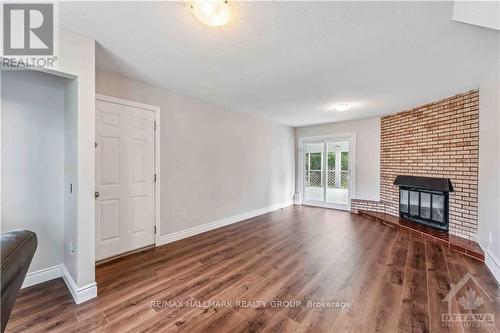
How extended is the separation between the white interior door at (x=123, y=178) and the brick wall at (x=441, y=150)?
15.4ft

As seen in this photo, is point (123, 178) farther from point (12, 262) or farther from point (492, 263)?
point (492, 263)

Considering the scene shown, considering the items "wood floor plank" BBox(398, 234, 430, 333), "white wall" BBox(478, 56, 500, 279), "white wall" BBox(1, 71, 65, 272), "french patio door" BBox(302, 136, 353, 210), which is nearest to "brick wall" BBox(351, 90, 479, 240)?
"white wall" BBox(478, 56, 500, 279)

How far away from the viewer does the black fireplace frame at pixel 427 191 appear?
3596 millimetres

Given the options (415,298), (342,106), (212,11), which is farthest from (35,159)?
(342,106)

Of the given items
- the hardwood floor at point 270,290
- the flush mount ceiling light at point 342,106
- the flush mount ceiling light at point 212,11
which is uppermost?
the flush mount ceiling light at point 342,106

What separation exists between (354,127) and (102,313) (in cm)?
566

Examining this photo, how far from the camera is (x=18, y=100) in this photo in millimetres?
2100

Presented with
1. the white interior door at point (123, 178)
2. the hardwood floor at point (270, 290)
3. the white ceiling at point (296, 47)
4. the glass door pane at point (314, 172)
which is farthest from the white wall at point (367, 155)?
the white interior door at point (123, 178)

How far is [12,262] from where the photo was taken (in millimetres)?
892

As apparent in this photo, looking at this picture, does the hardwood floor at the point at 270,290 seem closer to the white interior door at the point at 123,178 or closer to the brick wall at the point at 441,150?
the white interior door at the point at 123,178

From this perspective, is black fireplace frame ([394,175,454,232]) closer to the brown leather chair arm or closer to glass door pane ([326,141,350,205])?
glass door pane ([326,141,350,205])

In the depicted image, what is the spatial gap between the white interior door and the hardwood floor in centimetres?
29

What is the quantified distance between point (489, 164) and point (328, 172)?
11.0 ft

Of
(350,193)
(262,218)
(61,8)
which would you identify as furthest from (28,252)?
(350,193)
